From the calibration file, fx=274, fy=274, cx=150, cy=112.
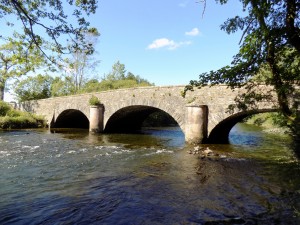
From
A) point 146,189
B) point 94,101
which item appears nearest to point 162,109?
point 94,101

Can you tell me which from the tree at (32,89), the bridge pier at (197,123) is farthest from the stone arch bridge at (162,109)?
the tree at (32,89)

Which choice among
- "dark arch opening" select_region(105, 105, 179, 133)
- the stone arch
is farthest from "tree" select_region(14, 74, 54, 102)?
the stone arch

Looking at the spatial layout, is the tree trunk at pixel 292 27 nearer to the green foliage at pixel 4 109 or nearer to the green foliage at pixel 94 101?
the green foliage at pixel 94 101

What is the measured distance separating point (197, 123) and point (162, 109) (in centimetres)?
313

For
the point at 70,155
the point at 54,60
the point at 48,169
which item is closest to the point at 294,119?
the point at 54,60

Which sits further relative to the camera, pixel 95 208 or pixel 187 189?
pixel 187 189

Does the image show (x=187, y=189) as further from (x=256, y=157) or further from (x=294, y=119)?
(x=256, y=157)

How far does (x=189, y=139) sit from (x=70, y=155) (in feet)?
21.9

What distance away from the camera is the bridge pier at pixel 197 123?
14883 mm

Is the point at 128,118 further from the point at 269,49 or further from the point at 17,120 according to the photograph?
the point at 269,49

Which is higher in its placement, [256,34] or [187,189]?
[256,34]

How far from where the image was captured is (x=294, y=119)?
624cm

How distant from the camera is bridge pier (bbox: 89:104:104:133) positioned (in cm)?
2162

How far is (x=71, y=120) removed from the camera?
30.0 m
